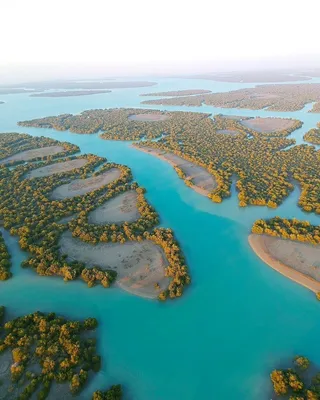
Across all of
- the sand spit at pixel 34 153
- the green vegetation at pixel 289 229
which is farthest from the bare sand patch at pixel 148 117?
the green vegetation at pixel 289 229

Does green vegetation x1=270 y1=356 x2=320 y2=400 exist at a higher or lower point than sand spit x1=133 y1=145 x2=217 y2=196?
higher

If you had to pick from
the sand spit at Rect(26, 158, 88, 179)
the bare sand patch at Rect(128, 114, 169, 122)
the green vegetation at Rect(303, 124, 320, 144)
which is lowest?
the bare sand patch at Rect(128, 114, 169, 122)

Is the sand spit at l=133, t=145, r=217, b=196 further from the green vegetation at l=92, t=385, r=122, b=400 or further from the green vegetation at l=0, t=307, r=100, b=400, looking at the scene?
the green vegetation at l=92, t=385, r=122, b=400

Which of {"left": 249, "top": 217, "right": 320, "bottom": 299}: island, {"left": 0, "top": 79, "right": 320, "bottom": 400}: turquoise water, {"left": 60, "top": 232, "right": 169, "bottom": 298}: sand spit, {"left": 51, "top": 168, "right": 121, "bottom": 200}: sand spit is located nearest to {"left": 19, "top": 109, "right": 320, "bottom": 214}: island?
{"left": 249, "top": 217, "right": 320, "bottom": 299}: island

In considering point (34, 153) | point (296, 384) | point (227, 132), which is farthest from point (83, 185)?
point (227, 132)

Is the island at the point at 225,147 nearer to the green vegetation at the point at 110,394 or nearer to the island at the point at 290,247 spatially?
the island at the point at 290,247

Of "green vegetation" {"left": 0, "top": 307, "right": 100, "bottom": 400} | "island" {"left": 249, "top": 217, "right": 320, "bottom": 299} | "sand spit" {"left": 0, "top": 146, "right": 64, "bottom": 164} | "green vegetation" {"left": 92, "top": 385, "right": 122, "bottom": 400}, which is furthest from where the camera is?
"sand spit" {"left": 0, "top": 146, "right": 64, "bottom": 164}
